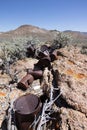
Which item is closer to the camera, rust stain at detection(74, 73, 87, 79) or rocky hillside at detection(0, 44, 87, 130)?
rocky hillside at detection(0, 44, 87, 130)

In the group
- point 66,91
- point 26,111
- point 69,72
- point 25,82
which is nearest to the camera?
point 26,111

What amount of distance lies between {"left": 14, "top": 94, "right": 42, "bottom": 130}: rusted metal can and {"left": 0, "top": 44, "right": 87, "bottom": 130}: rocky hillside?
0.90 feet

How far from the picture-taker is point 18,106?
16.0ft

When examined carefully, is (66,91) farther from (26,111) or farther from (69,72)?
(26,111)

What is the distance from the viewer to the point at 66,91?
16.2ft

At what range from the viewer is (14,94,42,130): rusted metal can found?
15.0 feet

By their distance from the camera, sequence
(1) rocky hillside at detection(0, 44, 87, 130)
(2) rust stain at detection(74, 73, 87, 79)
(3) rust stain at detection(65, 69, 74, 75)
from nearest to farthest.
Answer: (1) rocky hillside at detection(0, 44, 87, 130) → (2) rust stain at detection(74, 73, 87, 79) → (3) rust stain at detection(65, 69, 74, 75)

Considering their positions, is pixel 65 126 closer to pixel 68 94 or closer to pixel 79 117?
pixel 79 117

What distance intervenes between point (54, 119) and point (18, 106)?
36.9 inches

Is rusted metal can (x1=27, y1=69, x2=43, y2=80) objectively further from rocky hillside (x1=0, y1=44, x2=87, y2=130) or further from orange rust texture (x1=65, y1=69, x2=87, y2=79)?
orange rust texture (x1=65, y1=69, x2=87, y2=79)

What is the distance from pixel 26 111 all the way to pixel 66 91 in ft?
3.54

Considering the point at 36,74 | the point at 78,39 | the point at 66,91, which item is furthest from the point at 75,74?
the point at 78,39

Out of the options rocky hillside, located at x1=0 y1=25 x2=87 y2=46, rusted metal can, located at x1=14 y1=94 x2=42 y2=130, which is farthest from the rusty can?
rocky hillside, located at x1=0 y1=25 x2=87 y2=46

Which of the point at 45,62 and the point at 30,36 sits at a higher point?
the point at 30,36
